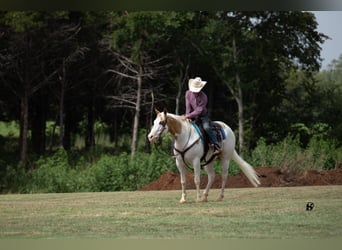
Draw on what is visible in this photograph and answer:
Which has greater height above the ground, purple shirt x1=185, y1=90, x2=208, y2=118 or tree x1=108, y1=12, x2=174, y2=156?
tree x1=108, y1=12, x2=174, y2=156

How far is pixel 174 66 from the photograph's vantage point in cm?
1469

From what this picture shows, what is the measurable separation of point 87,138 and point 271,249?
26.7ft

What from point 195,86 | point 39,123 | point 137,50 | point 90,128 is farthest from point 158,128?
point 39,123

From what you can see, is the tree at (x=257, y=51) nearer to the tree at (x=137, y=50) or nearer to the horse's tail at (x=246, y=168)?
the tree at (x=137, y=50)

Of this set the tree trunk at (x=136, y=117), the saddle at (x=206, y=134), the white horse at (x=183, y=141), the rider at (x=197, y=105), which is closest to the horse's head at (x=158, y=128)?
the white horse at (x=183, y=141)

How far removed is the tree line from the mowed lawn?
3301 mm

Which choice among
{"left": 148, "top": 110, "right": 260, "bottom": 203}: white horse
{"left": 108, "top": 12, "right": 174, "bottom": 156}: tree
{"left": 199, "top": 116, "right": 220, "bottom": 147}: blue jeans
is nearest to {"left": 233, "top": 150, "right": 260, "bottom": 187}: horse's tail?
{"left": 148, "top": 110, "right": 260, "bottom": 203}: white horse

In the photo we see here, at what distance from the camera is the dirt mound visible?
12.5m

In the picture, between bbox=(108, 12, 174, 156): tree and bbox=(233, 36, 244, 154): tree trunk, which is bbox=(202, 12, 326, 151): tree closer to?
bbox=(233, 36, 244, 154): tree trunk

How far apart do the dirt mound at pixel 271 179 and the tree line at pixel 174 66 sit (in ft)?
4.24

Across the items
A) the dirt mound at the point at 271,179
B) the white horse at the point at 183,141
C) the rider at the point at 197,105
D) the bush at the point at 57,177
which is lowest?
the bush at the point at 57,177

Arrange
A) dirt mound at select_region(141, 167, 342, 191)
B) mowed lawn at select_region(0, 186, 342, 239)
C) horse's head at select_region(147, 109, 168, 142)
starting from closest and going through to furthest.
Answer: mowed lawn at select_region(0, 186, 342, 239), horse's head at select_region(147, 109, 168, 142), dirt mound at select_region(141, 167, 342, 191)

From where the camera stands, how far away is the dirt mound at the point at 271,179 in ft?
41.0

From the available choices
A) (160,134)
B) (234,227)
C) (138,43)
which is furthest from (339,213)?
(138,43)
